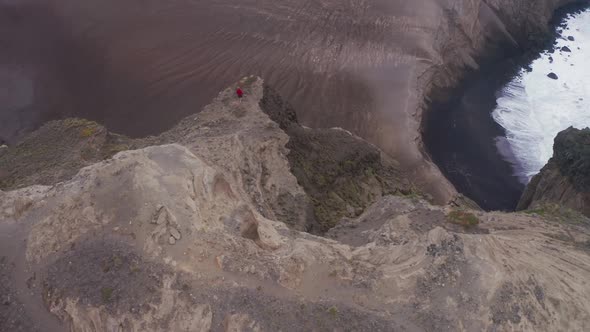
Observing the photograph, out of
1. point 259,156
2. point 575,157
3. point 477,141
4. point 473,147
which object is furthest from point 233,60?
point 575,157

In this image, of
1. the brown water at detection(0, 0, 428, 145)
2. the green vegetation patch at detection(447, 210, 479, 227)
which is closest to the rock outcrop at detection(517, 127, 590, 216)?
the green vegetation patch at detection(447, 210, 479, 227)

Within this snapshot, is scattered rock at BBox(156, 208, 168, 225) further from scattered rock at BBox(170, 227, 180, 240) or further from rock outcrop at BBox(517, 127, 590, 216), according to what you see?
rock outcrop at BBox(517, 127, 590, 216)

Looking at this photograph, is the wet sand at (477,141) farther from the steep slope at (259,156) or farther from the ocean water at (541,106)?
the steep slope at (259,156)

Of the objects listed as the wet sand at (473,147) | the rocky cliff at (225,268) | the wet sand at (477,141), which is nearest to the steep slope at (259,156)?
the rocky cliff at (225,268)

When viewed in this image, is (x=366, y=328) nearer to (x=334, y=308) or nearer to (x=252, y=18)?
(x=334, y=308)

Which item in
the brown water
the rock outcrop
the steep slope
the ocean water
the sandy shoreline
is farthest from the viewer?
the ocean water
